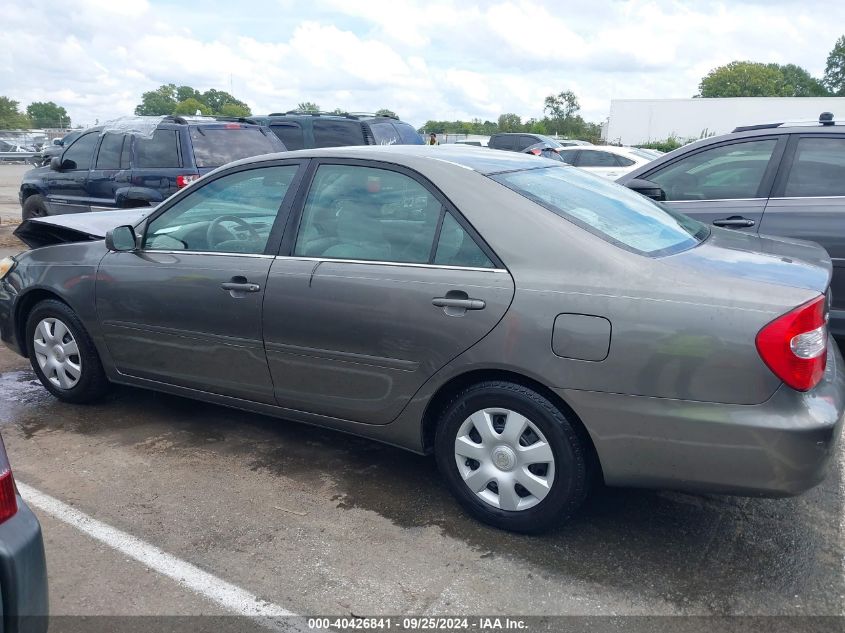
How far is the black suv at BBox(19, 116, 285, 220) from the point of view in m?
8.90

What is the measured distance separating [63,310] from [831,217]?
484 cm

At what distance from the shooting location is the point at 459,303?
310 centimetres

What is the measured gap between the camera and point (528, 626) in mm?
2627

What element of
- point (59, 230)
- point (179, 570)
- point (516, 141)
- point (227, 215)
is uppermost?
point (516, 141)

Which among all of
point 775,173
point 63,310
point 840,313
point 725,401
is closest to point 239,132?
point 63,310

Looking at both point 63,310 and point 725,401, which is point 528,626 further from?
point 63,310

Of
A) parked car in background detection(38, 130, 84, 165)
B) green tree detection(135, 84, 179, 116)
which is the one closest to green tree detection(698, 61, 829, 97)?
green tree detection(135, 84, 179, 116)

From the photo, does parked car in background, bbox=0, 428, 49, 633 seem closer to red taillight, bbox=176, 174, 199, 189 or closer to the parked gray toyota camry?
the parked gray toyota camry

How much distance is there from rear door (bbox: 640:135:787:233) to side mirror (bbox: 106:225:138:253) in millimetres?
3646

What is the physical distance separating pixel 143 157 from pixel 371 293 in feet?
22.3

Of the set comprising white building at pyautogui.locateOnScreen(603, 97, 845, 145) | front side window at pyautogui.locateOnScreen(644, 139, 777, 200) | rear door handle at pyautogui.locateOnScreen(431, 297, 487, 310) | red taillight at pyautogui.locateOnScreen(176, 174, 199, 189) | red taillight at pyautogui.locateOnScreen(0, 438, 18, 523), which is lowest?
red taillight at pyautogui.locateOnScreen(0, 438, 18, 523)

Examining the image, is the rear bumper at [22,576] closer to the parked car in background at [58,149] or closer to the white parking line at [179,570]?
the white parking line at [179,570]

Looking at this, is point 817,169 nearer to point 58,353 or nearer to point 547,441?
point 547,441

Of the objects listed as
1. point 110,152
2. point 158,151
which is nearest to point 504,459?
point 158,151
